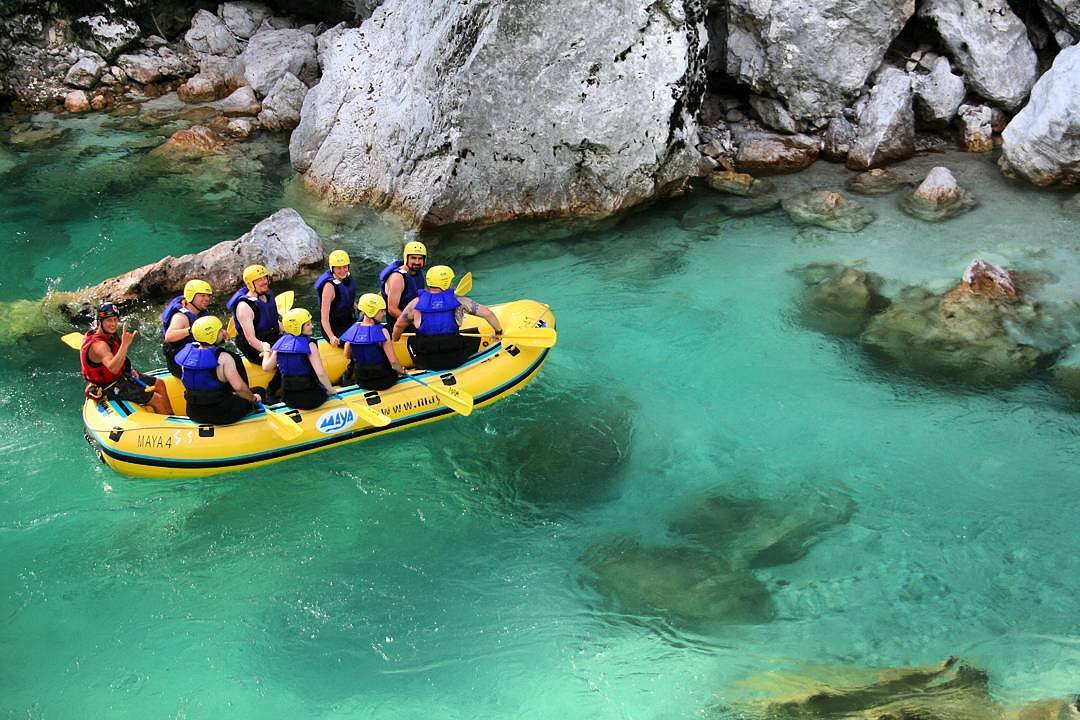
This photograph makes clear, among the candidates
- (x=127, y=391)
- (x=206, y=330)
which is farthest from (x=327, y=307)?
(x=127, y=391)

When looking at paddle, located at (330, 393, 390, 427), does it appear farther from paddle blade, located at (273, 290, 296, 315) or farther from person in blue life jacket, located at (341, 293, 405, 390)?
paddle blade, located at (273, 290, 296, 315)

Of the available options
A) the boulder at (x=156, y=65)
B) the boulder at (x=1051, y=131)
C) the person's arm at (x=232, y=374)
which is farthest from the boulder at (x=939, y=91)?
the boulder at (x=156, y=65)

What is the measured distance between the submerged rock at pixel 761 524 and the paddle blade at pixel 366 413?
252 cm

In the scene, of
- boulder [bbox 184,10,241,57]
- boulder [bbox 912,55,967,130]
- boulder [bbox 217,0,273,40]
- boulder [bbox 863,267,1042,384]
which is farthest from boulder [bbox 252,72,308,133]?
boulder [bbox 863,267,1042,384]

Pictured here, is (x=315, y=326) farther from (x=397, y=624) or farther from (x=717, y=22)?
(x=717, y=22)

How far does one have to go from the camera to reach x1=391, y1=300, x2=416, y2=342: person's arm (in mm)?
8172

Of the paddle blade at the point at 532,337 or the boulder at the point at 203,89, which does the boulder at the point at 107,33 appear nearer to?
the boulder at the point at 203,89

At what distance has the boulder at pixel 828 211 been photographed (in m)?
11.5

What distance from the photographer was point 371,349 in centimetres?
776

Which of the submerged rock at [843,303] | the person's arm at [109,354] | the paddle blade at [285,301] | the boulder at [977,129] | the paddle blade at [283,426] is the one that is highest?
the boulder at [977,129]

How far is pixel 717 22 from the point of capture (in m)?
13.2

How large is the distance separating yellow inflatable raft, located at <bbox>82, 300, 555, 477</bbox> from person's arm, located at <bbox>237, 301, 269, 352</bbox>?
0.81 feet

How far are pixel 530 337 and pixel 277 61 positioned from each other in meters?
9.75

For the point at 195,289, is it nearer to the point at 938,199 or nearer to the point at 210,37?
the point at 938,199
